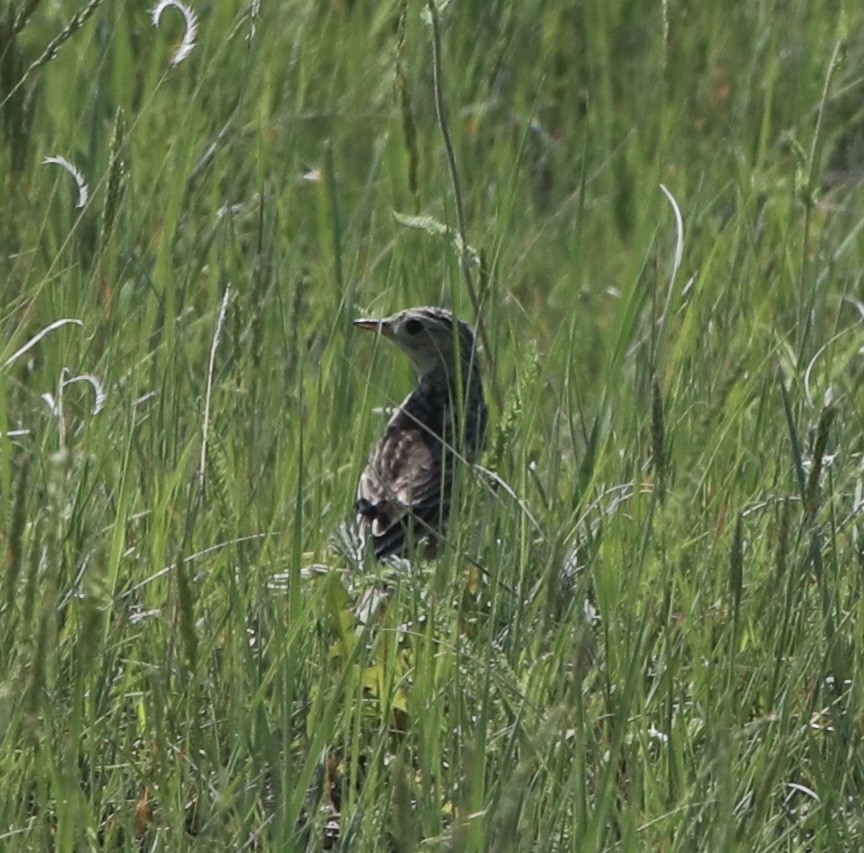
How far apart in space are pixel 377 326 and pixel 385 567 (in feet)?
3.63

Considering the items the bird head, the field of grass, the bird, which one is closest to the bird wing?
the bird

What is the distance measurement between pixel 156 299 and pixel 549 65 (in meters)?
3.12

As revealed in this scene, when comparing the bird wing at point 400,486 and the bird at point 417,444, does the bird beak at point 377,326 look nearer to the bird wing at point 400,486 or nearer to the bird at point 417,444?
the bird at point 417,444

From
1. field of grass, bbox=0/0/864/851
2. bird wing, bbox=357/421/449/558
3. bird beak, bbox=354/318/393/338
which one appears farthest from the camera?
bird beak, bbox=354/318/393/338

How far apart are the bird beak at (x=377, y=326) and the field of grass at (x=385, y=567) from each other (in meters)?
0.11

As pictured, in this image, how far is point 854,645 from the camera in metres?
3.25

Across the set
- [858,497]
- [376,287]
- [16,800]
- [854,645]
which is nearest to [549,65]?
[376,287]

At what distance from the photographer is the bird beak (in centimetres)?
437

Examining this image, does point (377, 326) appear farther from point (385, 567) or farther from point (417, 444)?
point (385, 567)

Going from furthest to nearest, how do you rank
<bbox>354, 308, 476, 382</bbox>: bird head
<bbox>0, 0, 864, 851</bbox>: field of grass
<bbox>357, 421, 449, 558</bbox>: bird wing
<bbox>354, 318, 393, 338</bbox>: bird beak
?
<bbox>354, 308, 476, 382</bbox>: bird head < <bbox>354, 318, 393, 338</bbox>: bird beak < <bbox>357, 421, 449, 558</bbox>: bird wing < <bbox>0, 0, 864, 851</bbox>: field of grass

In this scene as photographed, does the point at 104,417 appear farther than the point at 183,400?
No

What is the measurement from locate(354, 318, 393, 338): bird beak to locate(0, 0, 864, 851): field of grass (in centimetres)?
11

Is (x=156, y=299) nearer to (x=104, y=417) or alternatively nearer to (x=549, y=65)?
(x=104, y=417)

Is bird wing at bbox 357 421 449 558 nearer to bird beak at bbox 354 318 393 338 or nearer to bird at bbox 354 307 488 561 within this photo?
bird at bbox 354 307 488 561
